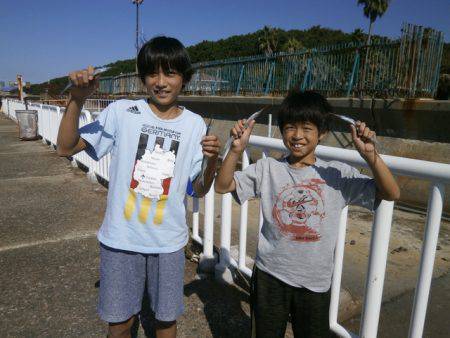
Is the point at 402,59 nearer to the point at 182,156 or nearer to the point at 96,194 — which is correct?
the point at 96,194

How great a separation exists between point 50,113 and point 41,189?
4292 mm

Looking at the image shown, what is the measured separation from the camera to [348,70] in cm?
842

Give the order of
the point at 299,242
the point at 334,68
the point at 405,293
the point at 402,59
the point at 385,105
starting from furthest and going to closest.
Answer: the point at 334,68
the point at 402,59
the point at 385,105
the point at 405,293
the point at 299,242

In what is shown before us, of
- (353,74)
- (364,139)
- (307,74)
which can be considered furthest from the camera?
(307,74)

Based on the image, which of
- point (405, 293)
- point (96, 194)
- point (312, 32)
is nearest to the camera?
point (405, 293)

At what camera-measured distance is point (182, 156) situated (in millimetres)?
1742

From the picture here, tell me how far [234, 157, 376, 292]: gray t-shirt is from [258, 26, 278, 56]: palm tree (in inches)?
1977

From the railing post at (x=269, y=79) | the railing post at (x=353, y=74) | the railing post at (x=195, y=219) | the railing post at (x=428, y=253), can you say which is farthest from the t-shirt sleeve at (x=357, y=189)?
the railing post at (x=269, y=79)

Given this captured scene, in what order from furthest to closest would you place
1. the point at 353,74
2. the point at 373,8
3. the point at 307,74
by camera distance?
the point at 373,8 → the point at 307,74 → the point at 353,74

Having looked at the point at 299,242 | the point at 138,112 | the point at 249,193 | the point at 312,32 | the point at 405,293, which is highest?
the point at 312,32

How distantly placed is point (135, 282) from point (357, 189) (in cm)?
111

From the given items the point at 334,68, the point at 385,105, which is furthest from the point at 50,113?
the point at 385,105

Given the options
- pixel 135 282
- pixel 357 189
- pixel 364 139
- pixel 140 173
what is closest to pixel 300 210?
pixel 357 189

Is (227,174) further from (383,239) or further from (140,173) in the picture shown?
(383,239)
